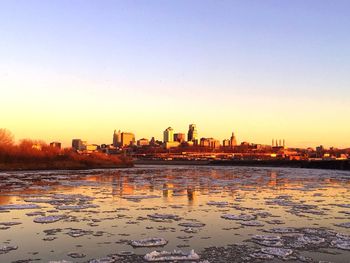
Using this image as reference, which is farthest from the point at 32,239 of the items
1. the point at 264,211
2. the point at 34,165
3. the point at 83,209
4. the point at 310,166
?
the point at 310,166

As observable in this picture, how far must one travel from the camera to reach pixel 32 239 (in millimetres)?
→ 9961

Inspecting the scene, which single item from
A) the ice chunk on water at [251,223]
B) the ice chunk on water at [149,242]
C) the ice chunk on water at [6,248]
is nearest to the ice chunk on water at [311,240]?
the ice chunk on water at [251,223]

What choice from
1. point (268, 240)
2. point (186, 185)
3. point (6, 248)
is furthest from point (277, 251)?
point (186, 185)

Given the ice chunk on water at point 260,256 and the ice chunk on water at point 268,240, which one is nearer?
the ice chunk on water at point 260,256

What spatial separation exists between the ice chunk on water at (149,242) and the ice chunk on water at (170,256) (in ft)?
2.87

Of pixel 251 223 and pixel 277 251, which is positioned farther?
pixel 251 223

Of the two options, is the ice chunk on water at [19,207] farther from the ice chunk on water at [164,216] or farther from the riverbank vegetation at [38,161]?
the riverbank vegetation at [38,161]

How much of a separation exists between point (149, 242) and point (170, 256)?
1383mm

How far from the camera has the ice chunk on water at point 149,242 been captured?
945 cm

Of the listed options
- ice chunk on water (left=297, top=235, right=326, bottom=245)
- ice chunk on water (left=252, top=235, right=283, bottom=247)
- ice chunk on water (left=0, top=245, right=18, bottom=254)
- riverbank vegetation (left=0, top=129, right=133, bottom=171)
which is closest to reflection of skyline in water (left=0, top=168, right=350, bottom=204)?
ice chunk on water (left=252, top=235, right=283, bottom=247)

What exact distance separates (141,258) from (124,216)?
225 inches

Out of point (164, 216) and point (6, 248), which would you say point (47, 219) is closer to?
point (164, 216)

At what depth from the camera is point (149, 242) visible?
9.70 meters

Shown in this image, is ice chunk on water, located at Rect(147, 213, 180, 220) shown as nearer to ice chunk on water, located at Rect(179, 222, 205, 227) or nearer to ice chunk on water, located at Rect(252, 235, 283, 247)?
ice chunk on water, located at Rect(179, 222, 205, 227)
